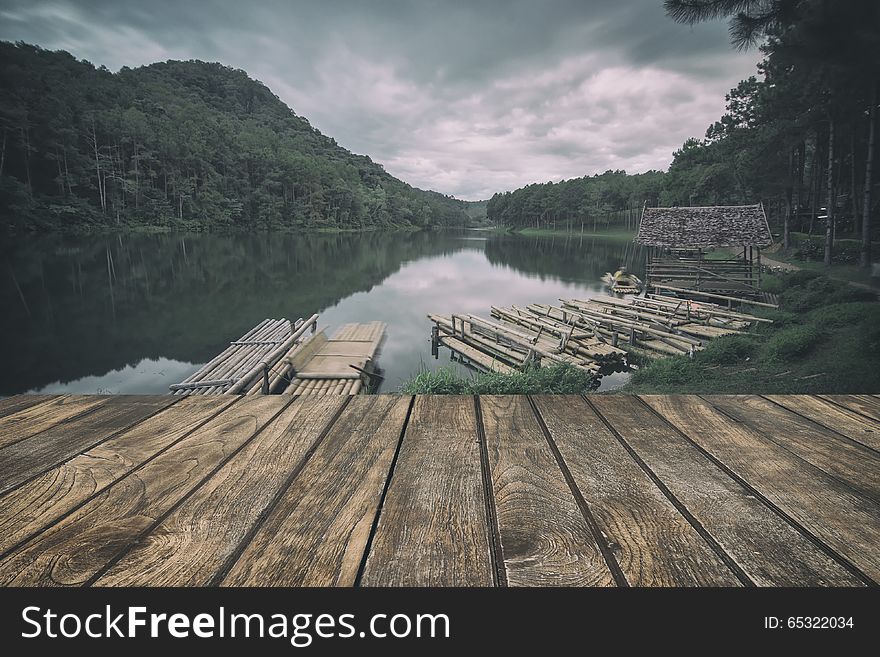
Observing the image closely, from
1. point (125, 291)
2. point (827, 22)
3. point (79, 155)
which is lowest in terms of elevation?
point (125, 291)

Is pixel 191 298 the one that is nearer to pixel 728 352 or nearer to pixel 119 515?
pixel 728 352

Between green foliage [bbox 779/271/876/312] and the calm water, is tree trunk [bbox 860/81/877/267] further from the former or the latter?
the calm water

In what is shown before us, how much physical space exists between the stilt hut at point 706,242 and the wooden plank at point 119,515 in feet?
64.1

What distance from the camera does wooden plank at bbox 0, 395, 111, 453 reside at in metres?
1.78

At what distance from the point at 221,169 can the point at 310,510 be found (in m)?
90.3

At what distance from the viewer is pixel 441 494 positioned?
1281mm

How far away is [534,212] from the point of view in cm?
11694

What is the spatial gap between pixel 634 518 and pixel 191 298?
77.8 ft

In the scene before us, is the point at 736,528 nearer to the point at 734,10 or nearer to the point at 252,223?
the point at 734,10

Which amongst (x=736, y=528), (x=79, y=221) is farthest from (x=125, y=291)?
(x=79, y=221)

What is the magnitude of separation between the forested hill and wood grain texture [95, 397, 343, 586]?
58262mm

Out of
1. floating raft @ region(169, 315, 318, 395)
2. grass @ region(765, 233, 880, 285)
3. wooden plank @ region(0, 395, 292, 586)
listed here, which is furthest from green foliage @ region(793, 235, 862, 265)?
wooden plank @ region(0, 395, 292, 586)

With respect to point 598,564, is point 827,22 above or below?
above

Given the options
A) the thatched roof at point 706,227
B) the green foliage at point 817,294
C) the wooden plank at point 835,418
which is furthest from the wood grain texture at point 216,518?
the thatched roof at point 706,227
